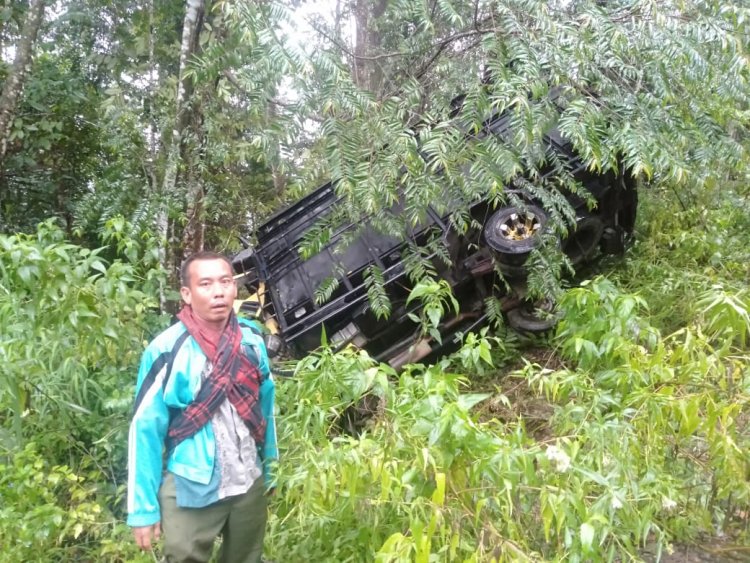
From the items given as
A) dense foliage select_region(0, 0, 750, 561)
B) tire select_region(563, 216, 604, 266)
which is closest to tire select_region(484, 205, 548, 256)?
dense foliage select_region(0, 0, 750, 561)

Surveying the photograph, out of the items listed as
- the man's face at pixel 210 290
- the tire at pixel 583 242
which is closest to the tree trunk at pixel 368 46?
the man's face at pixel 210 290

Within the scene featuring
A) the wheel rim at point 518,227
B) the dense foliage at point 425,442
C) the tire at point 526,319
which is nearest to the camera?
the dense foliage at point 425,442

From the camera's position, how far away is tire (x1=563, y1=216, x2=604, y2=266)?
5.40 m

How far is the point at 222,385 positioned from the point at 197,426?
165mm

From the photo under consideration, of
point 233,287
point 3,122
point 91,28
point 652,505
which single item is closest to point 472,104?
point 233,287

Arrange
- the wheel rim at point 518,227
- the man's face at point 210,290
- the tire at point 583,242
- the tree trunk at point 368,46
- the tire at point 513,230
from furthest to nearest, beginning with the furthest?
1. the tire at point 583,242
2. the wheel rim at point 518,227
3. the tire at point 513,230
4. the tree trunk at point 368,46
5. the man's face at point 210,290

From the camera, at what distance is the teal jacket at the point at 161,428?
1909mm

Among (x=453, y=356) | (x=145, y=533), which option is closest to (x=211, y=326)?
(x=145, y=533)

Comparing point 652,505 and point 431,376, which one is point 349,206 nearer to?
point 431,376

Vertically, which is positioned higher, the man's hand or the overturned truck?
the overturned truck

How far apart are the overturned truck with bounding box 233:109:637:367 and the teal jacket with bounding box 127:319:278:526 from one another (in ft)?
6.44

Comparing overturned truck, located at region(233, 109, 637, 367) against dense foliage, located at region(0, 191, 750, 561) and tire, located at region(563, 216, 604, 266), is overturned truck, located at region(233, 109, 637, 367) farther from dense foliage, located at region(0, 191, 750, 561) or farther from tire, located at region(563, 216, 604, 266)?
dense foliage, located at region(0, 191, 750, 561)

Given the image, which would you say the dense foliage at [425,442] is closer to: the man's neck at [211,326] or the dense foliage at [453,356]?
the dense foliage at [453,356]

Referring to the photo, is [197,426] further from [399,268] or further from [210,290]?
[399,268]
